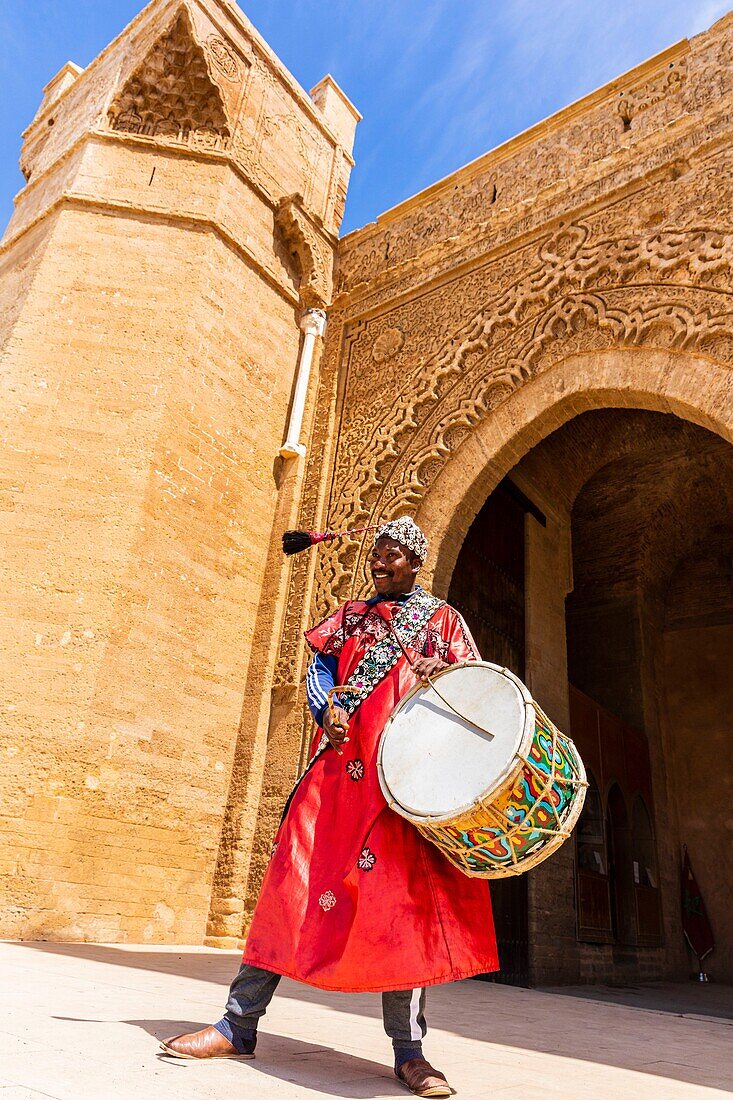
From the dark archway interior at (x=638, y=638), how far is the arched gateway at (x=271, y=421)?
0.05m

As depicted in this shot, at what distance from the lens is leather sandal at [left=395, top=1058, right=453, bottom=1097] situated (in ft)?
5.14

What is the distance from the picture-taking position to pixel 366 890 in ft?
6.07

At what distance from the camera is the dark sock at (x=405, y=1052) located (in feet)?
5.59

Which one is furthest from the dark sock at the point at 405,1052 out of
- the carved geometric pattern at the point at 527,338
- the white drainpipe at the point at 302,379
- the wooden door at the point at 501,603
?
the white drainpipe at the point at 302,379

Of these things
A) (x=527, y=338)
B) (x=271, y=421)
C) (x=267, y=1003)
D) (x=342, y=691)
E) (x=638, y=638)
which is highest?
(x=527, y=338)

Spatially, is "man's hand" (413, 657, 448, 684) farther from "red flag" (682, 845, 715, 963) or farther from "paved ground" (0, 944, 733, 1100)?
"red flag" (682, 845, 715, 963)

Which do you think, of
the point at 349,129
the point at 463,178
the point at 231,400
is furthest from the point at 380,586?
the point at 349,129

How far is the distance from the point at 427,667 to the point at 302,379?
5.10 metres

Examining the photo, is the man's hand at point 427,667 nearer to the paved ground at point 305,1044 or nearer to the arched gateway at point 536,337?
the paved ground at point 305,1044

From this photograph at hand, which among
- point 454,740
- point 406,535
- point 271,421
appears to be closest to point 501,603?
point 271,421

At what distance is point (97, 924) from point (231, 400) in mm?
3757

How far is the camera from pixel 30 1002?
2160 millimetres

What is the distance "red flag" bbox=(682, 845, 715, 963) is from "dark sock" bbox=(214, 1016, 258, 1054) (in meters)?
7.71

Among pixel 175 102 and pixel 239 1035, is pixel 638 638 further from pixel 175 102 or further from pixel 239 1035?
pixel 239 1035
